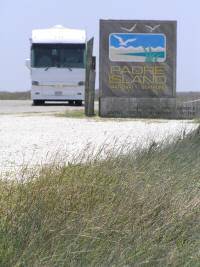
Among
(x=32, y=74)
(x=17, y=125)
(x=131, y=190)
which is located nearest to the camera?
(x=131, y=190)

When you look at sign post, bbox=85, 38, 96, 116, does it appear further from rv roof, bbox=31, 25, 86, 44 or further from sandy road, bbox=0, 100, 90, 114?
rv roof, bbox=31, 25, 86, 44

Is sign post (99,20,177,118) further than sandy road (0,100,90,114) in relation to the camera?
No

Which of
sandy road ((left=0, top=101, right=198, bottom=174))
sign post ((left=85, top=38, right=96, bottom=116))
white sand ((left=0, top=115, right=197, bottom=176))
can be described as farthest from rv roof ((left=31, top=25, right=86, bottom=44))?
white sand ((left=0, top=115, right=197, bottom=176))

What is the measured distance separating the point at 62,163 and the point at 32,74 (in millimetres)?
24127

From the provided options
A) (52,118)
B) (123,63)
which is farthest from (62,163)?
(123,63)

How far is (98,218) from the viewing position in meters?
5.96

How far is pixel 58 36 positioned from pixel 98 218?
26.2m

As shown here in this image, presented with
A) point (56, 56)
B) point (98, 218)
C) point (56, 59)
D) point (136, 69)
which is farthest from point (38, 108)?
point (98, 218)

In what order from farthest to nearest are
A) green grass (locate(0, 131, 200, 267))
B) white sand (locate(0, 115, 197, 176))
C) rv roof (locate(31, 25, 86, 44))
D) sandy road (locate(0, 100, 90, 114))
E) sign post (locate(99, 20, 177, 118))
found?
1. rv roof (locate(31, 25, 86, 44))
2. sandy road (locate(0, 100, 90, 114))
3. sign post (locate(99, 20, 177, 118))
4. white sand (locate(0, 115, 197, 176))
5. green grass (locate(0, 131, 200, 267))

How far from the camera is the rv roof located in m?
31.5

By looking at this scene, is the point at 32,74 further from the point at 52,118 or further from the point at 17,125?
the point at 17,125

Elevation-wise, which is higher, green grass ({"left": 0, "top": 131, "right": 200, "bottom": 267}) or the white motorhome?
the white motorhome

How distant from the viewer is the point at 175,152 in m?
10.1

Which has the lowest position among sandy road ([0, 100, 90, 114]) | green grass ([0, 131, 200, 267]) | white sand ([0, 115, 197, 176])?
sandy road ([0, 100, 90, 114])
